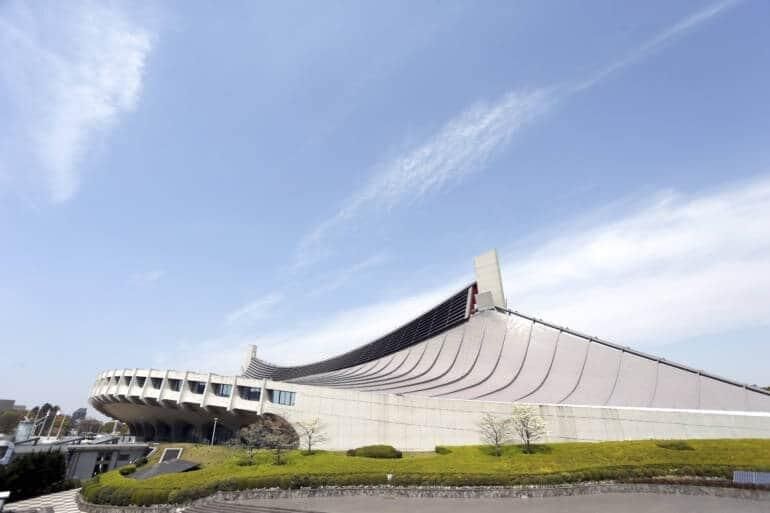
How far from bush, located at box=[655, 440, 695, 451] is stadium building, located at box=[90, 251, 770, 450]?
1.00m

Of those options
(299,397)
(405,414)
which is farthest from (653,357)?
(299,397)

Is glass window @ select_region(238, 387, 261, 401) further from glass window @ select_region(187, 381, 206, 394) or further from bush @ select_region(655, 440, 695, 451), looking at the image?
bush @ select_region(655, 440, 695, 451)

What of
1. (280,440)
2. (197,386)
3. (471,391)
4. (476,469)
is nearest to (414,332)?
(471,391)

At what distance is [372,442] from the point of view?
25359 mm

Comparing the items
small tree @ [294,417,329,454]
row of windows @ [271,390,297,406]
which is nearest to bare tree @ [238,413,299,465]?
row of windows @ [271,390,297,406]

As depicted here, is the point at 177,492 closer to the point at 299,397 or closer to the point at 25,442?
the point at 299,397

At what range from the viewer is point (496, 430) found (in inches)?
836

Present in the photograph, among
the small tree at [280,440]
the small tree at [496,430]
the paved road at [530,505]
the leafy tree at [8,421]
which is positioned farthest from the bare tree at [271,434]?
the leafy tree at [8,421]

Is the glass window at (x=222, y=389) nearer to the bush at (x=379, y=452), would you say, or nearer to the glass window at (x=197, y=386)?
the glass window at (x=197, y=386)

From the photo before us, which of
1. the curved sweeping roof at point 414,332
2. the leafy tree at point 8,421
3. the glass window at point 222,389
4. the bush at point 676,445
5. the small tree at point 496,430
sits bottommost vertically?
the bush at point 676,445

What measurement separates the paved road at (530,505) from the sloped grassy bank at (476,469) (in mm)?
881

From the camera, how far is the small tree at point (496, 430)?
21156 millimetres

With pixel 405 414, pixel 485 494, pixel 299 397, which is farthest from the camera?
pixel 299 397

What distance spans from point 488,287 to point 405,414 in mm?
20817
